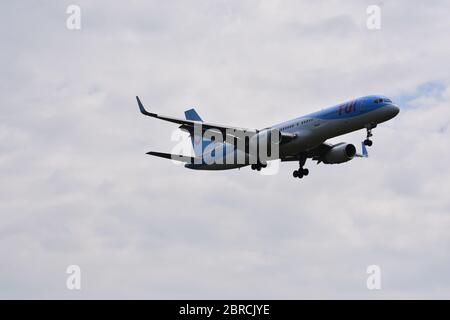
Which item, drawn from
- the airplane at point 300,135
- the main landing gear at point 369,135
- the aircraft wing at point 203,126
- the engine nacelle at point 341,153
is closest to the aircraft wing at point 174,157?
the airplane at point 300,135

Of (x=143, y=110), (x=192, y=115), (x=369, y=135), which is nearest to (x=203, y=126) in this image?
(x=143, y=110)

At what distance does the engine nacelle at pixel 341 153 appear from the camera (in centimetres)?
7588

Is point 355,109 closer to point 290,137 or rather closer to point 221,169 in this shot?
point 290,137

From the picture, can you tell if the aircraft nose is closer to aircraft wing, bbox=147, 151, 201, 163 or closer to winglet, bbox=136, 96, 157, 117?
winglet, bbox=136, 96, 157, 117

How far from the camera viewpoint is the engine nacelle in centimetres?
7588

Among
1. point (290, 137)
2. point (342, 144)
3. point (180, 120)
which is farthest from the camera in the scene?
point (342, 144)

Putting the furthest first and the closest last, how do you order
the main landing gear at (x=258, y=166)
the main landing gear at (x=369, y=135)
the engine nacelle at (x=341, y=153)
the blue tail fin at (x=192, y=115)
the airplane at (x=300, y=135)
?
the blue tail fin at (x=192, y=115) → the engine nacelle at (x=341, y=153) → the main landing gear at (x=258, y=166) → the airplane at (x=300, y=135) → the main landing gear at (x=369, y=135)

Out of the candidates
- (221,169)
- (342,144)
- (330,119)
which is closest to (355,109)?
(330,119)

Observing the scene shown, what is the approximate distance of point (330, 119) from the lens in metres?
68.2

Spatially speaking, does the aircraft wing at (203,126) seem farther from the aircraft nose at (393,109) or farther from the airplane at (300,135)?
the aircraft nose at (393,109)

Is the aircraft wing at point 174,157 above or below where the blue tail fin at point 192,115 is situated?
below

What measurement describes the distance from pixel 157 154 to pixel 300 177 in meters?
13.5

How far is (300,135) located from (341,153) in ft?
24.3

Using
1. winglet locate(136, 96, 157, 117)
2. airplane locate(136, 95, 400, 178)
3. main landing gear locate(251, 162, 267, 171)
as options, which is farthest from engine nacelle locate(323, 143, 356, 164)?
winglet locate(136, 96, 157, 117)
